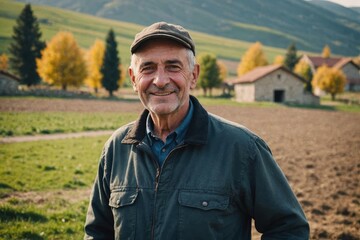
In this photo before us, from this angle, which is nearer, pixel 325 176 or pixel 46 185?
pixel 46 185

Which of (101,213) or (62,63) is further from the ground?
(62,63)

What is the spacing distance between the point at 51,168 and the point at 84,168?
1.06 meters

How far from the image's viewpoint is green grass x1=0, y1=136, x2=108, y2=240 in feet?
19.9

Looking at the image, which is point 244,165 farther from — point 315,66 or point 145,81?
point 315,66

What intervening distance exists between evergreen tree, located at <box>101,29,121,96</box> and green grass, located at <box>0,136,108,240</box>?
4481 cm

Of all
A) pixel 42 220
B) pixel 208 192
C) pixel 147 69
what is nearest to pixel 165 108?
pixel 147 69

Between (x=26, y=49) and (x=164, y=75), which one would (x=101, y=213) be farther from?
(x=26, y=49)

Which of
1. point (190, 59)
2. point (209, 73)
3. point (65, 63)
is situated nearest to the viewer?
point (190, 59)

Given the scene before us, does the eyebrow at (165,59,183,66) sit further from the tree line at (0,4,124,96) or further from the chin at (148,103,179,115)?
the tree line at (0,4,124,96)

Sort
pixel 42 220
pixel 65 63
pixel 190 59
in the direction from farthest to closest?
1. pixel 65 63
2. pixel 42 220
3. pixel 190 59

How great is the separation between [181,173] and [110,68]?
5912 cm

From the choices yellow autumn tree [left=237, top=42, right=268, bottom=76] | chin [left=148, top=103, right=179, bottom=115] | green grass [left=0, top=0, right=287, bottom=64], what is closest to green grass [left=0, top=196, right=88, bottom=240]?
chin [left=148, top=103, right=179, bottom=115]

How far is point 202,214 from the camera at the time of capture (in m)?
2.53

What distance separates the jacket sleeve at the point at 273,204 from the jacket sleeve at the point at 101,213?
1374 mm
